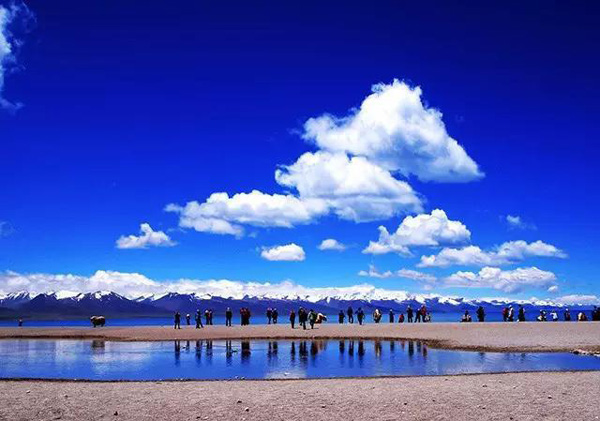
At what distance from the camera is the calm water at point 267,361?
94.7ft

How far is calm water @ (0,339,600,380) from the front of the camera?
28.9m

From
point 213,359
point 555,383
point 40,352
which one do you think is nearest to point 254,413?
point 555,383

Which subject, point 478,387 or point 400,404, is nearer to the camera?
point 400,404

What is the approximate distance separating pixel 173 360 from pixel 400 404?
21.4 m

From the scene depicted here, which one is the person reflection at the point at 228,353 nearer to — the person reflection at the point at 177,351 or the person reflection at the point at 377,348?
the person reflection at the point at 177,351

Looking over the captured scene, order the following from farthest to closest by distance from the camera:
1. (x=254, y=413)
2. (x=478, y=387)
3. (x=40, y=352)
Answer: (x=40, y=352) → (x=478, y=387) → (x=254, y=413)

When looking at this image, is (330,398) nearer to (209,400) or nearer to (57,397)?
(209,400)

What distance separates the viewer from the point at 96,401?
64.5ft

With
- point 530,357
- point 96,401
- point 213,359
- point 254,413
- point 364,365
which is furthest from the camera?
point 213,359

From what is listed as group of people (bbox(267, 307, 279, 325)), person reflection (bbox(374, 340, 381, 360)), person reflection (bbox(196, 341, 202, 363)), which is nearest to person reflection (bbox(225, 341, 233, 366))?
person reflection (bbox(196, 341, 202, 363))

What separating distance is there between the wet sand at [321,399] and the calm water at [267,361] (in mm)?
4169

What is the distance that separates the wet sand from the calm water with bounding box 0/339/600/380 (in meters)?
4.17

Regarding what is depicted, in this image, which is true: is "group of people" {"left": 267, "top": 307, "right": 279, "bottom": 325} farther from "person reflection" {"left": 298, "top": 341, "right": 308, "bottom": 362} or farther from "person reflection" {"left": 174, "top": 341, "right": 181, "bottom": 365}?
"person reflection" {"left": 298, "top": 341, "right": 308, "bottom": 362}

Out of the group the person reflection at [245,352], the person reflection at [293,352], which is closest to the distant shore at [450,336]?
the person reflection at [245,352]
